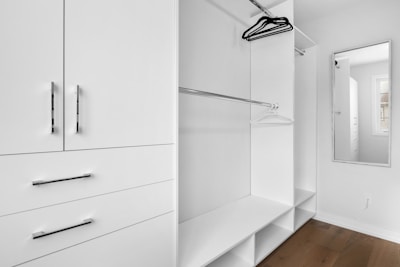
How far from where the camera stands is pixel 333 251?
6.39 ft

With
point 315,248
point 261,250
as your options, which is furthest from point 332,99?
point 261,250

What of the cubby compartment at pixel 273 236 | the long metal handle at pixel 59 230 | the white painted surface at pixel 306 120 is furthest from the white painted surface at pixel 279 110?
the long metal handle at pixel 59 230

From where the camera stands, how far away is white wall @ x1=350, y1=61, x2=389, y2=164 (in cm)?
222

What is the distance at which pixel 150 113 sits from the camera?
1.02 metres

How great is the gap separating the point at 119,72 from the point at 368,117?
265cm

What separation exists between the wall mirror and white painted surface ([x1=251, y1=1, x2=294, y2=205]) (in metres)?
0.88

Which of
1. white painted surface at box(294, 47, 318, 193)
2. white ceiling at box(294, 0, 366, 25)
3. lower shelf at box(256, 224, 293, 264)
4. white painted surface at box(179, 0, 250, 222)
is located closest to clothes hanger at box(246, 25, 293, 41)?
white painted surface at box(179, 0, 250, 222)

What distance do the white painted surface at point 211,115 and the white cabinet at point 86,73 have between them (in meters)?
0.60

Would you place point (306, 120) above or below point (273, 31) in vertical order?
below

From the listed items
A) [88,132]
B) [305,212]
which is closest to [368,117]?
[305,212]

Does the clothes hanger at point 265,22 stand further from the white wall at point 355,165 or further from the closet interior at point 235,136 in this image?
the white wall at point 355,165

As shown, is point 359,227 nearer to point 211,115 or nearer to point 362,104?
point 362,104

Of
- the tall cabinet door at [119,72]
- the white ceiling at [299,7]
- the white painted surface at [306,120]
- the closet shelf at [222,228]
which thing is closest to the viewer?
the tall cabinet door at [119,72]

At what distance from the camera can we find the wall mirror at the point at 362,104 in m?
2.21
